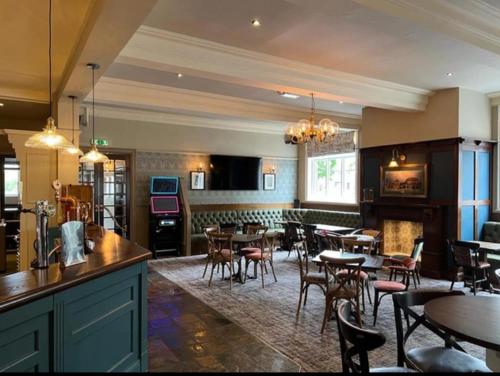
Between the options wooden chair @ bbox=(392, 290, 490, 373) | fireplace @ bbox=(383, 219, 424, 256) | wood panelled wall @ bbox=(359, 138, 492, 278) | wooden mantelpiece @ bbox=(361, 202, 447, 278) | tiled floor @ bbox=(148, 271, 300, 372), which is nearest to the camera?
wooden chair @ bbox=(392, 290, 490, 373)

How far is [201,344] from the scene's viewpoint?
377cm

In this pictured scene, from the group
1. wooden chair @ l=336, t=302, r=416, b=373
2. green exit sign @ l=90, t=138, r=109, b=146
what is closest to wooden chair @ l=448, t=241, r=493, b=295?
wooden chair @ l=336, t=302, r=416, b=373

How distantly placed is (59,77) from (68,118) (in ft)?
2.04

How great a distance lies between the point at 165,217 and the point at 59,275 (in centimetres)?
629

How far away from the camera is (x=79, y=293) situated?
2273mm

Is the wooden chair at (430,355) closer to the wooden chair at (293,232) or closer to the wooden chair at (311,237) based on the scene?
the wooden chair at (311,237)

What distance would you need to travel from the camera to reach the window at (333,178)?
9.95 metres

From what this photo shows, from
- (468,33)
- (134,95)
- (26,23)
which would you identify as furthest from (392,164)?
(26,23)

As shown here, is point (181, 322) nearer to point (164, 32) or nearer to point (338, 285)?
point (338, 285)

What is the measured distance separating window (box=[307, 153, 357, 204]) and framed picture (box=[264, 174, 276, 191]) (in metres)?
1.12

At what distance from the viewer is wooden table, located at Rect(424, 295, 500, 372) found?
2.03m

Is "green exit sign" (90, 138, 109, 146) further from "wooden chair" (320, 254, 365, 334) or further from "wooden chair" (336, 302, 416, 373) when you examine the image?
"wooden chair" (336, 302, 416, 373)

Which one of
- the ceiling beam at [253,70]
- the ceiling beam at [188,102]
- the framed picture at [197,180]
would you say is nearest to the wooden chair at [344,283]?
the ceiling beam at [253,70]

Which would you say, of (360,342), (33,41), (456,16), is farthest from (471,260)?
(33,41)
